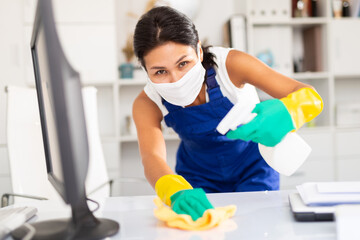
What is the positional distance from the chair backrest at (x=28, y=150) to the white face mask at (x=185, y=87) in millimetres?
596

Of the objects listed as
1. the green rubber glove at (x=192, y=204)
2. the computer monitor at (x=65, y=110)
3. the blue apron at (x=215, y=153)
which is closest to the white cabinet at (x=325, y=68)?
the blue apron at (x=215, y=153)

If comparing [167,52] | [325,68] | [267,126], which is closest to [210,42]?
[325,68]

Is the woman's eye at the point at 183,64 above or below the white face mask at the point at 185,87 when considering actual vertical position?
above

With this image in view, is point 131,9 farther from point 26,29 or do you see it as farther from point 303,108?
point 303,108

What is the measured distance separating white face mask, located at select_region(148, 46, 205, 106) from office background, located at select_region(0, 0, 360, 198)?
1.57m

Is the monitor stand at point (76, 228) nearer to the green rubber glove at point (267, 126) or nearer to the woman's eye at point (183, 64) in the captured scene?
the green rubber glove at point (267, 126)

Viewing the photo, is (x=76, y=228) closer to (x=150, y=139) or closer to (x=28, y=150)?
(x=150, y=139)

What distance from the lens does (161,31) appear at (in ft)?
4.15

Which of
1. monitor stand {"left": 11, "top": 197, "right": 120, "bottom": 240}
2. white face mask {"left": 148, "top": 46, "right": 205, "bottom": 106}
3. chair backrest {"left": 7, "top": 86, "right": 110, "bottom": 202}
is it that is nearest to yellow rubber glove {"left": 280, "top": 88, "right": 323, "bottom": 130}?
white face mask {"left": 148, "top": 46, "right": 205, "bottom": 106}

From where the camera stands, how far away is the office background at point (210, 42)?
2.81 meters

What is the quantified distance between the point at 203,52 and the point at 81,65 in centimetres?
165

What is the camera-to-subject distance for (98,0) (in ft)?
9.37

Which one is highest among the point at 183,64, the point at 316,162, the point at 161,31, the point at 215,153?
the point at 161,31

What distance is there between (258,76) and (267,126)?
1.24ft
